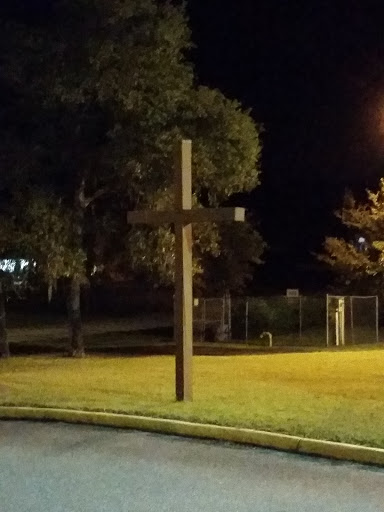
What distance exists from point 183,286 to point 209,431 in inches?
110

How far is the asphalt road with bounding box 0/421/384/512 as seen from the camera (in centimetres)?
841

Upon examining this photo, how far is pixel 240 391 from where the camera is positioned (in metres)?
14.6

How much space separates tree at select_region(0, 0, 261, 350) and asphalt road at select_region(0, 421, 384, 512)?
11.6 m

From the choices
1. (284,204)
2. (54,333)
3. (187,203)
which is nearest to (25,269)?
(187,203)

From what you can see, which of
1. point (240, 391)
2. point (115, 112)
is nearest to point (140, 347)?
point (115, 112)

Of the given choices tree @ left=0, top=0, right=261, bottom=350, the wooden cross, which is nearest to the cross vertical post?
the wooden cross

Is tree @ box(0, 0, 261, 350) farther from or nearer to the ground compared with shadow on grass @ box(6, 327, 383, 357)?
farther from the ground

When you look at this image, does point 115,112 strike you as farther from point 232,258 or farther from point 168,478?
point 168,478

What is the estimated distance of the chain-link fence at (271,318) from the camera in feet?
119

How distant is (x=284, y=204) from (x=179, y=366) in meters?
52.0

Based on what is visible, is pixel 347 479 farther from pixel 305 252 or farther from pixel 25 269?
pixel 305 252

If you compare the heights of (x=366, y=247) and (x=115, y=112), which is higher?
(x=115, y=112)

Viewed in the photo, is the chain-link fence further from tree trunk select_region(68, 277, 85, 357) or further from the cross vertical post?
the cross vertical post

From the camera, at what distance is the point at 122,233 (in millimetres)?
23812
